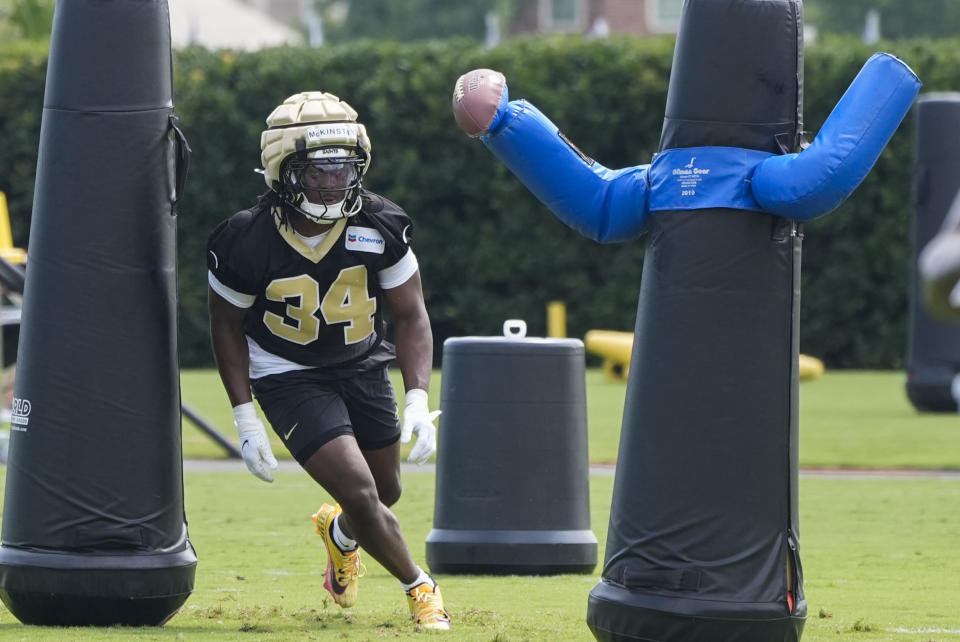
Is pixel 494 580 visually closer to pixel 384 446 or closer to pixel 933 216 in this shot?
pixel 384 446

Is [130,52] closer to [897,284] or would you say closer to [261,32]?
[897,284]

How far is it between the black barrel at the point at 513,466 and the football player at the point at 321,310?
146cm

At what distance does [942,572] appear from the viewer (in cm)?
759

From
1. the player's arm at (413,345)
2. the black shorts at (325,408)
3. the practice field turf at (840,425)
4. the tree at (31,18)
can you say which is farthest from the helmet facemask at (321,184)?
the tree at (31,18)

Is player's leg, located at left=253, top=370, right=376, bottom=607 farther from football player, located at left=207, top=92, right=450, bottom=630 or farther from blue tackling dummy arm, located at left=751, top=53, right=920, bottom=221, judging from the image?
blue tackling dummy arm, located at left=751, top=53, right=920, bottom=221

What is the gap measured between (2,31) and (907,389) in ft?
61.6

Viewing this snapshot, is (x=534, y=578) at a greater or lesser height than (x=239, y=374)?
lesser

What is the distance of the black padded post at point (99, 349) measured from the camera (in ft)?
19.3

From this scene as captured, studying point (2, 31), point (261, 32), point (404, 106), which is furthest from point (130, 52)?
point (261, 32)

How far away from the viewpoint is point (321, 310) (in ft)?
19.9

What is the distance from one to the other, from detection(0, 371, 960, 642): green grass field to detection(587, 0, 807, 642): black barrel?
2.38 ft

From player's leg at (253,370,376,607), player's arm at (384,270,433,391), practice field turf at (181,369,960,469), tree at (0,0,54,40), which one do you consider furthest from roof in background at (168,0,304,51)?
player's leg at (253,370,376,607)

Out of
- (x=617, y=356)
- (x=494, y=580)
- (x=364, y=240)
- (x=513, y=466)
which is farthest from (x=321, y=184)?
(x=617, y=356)

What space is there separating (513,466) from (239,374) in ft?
6.12
